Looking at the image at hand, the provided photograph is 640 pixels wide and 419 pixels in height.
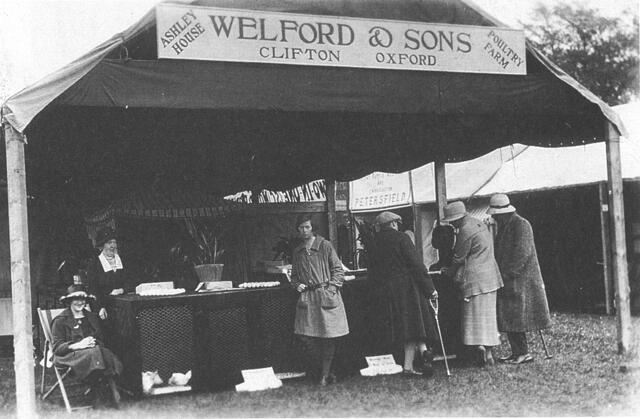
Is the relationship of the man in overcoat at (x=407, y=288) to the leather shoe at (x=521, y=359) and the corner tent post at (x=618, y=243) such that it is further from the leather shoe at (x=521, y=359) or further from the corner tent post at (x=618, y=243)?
the corner tent post at (x=618, y=243)

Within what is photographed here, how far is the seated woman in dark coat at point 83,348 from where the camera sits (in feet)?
21.2

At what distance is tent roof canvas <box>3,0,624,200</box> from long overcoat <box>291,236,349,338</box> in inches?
55.9

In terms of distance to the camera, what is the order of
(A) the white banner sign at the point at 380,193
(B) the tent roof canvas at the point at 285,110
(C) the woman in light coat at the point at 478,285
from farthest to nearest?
(A) the white banner sign at the point at 380,193
(C) the woman in light coat at the point at 478,285
(B) the tent roof canvas at the point at 285,110

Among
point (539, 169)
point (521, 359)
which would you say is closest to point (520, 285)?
point (521, 359)

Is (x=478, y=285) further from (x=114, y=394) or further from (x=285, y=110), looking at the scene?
(x=114, y=394)

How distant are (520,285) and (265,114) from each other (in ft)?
11.0

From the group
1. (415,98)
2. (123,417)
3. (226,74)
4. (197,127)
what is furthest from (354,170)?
(123,417)

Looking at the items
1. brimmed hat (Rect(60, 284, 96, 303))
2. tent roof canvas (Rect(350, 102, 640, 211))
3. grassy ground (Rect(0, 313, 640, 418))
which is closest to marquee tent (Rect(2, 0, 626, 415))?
brimmed hat (Rect(60, 284, 96, 303))

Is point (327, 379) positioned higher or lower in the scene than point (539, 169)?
lower

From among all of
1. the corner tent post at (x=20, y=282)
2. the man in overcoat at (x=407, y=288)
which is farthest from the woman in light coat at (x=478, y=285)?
the corner tent post at (x=20, y=282)

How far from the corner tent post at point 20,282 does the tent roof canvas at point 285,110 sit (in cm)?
29

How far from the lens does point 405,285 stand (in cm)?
764

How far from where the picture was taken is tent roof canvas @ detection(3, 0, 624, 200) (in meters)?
5.95

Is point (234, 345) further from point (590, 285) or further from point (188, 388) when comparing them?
point (590, 285)
